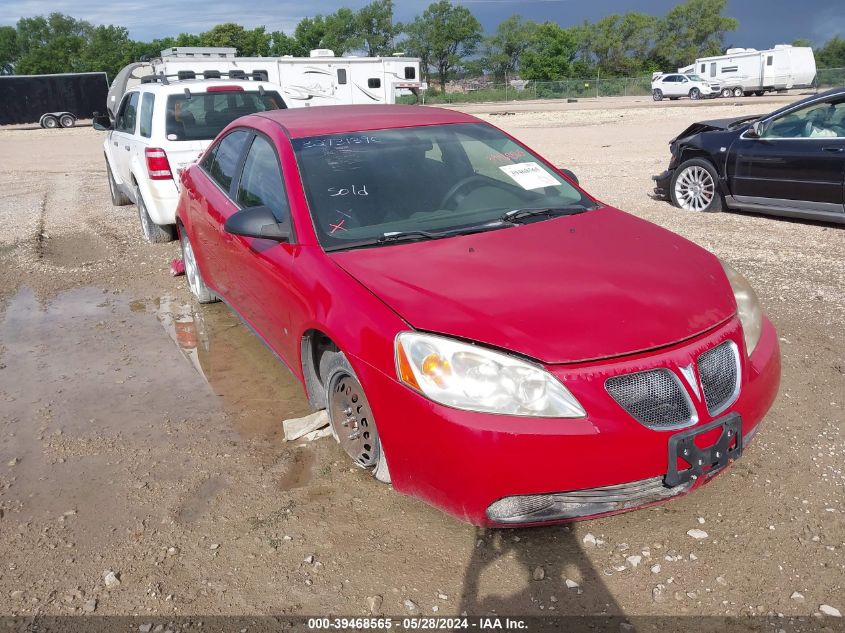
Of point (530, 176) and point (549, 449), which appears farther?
point (530, 176)

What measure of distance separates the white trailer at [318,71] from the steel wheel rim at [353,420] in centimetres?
2229

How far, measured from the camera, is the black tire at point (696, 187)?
29.2 feet

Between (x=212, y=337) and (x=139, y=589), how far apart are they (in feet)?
9.70

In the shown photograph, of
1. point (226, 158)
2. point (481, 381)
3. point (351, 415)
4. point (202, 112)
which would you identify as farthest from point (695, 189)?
point (481, 381)

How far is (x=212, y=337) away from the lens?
5.52 meters

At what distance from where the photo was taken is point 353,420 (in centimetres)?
332

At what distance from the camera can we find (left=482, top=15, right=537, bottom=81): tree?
110m

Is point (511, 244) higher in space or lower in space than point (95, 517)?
higher

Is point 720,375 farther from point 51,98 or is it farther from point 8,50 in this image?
point 8,50

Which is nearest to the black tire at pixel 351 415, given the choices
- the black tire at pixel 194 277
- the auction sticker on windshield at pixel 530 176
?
the auction sticker on windshield at pixel 530 176

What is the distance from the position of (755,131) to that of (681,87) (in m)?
42.6

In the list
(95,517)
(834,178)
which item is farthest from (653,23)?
(95,517)

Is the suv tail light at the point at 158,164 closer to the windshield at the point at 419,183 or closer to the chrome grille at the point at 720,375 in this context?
the windshield at the point at 419,183

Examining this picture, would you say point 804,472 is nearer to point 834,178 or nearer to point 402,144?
point 402,144
